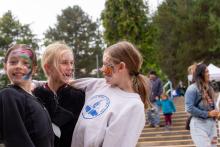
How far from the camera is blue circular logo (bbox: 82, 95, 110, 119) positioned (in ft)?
9.10

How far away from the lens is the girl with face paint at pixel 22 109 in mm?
2375

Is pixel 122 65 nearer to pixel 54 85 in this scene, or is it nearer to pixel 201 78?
pixel 54 85

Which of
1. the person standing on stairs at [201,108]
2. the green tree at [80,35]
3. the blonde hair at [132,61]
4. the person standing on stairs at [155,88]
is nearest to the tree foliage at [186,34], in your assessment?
the green tree at [80,35]

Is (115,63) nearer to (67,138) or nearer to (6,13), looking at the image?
(67,138)

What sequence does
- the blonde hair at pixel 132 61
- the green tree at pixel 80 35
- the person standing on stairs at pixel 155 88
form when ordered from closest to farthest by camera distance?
the blonde hair at pixel 132 61 < the person standing on stairs at pixel 155 88 < the green tree at pixel 80 35

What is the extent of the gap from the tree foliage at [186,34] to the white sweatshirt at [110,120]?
30.7 metres

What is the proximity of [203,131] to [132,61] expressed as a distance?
3.21m

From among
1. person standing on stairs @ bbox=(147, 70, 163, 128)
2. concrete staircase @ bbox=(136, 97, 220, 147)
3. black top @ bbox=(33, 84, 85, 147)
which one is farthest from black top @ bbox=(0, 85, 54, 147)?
concrete staircase @ bbox=(136, 97, 220, 147)

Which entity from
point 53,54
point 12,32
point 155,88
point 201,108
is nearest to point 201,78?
point 201,108

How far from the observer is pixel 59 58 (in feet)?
9.64

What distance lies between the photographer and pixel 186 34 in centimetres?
3747

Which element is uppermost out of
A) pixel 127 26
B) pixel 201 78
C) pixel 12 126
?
pixel 127 26

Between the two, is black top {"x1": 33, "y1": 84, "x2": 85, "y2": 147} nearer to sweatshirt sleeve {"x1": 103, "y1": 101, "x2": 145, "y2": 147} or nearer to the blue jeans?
sweatshirt sleeve {"x1": 103, "y1": 101, "x2": 145, "y2": 147}

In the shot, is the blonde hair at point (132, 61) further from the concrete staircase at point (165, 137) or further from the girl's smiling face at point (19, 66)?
the concrete staircase at point (165, 137)
